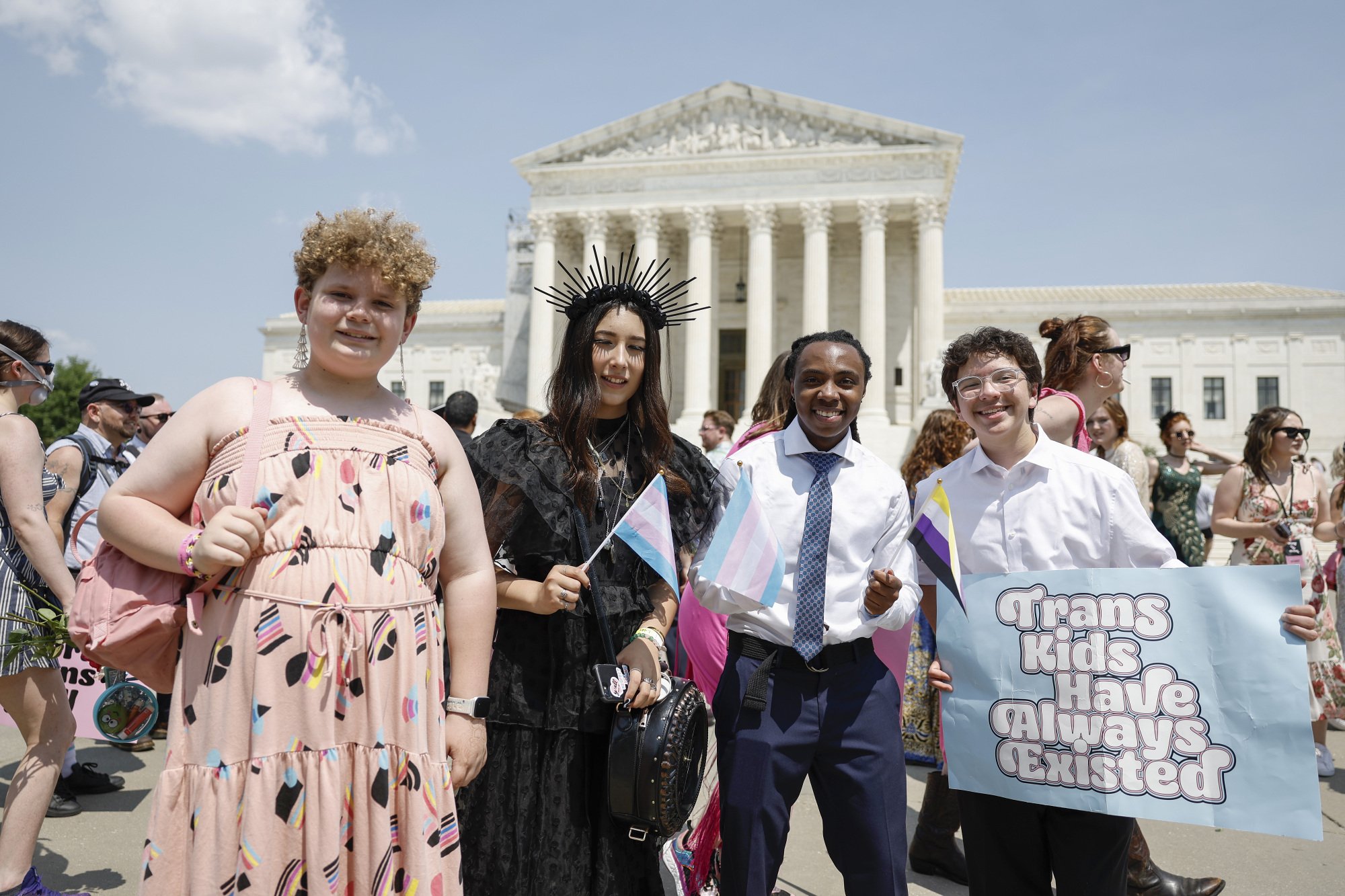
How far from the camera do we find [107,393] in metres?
6.35

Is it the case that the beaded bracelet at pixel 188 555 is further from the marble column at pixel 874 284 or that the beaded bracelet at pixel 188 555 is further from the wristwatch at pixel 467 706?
the marble column at pixel 874 284

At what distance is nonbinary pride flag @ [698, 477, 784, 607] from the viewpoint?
2.76 meters

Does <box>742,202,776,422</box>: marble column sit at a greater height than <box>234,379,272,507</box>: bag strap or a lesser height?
greater

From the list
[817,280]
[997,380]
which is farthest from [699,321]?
[997,380]

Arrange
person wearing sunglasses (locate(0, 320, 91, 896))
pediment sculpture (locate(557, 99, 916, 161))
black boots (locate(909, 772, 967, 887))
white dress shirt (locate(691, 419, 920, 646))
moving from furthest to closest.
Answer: pediment sculpture (locate(557, 99, 916, 161))
black boots (locate(909, 772, 967, 887))
person wearing sunglasses (locate(0, 320, 91, 896))
white dress shirt (locate(691, 419, 920, 646))

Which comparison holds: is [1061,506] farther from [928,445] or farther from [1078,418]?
[928,445]

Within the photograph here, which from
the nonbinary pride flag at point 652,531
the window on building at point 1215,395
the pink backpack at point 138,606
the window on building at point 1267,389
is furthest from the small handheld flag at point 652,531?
the window on building at point 1267,389

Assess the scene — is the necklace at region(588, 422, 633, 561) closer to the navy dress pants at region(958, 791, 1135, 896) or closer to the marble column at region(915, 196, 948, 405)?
the navy dress pants at region(958, 791, 1135, 896)

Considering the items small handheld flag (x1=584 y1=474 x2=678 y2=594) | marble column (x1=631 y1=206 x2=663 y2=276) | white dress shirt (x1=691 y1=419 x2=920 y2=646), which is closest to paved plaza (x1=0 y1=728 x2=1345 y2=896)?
white dress shirt (x1=691 y1=419 x2=920 y2=646)

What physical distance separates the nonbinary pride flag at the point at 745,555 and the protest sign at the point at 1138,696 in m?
0.66

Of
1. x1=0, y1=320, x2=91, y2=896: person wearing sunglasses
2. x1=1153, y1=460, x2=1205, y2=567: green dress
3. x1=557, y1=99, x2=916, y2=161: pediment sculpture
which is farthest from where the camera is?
x1=557, y1=99, x2=916, y2=161: pediment sculpture

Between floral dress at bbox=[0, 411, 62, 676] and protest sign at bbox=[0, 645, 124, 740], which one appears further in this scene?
protest sign at bbox=[0, 645, 124, 740]

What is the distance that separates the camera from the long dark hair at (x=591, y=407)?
9.68 ft

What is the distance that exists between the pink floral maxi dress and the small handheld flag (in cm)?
61
